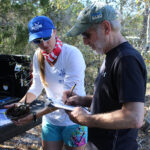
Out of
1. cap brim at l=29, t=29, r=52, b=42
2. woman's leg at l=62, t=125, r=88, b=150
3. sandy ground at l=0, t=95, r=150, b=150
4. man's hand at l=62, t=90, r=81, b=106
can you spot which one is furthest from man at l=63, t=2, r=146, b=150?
sandy ground at l=0, t=95, r=150, b=150

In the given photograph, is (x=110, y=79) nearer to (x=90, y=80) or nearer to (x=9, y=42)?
(x=9, y=42)

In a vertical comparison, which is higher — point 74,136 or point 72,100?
point 72,100

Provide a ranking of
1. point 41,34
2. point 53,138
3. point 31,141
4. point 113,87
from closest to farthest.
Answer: point 113,87
point 41,34
point 53,138
point 31,141

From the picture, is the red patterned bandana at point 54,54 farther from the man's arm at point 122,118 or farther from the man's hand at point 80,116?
the man's arm at point 122,118

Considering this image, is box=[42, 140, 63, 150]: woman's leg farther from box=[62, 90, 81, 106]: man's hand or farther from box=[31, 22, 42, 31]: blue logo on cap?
box=[31, 22, 42, 31]: blue logo on cap

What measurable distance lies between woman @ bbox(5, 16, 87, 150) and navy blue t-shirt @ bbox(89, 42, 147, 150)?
22.2 inches

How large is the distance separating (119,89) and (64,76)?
0.97 m

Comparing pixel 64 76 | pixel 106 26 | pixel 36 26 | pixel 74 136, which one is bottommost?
pixel 74 136

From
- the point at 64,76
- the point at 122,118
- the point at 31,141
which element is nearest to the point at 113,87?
the point at 122,118

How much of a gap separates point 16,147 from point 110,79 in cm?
308

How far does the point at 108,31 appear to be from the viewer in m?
1.36

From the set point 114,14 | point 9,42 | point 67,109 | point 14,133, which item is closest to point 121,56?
point 114,14

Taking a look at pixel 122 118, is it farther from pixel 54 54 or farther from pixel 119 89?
pixel 54 54

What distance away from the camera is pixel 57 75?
2.14m
